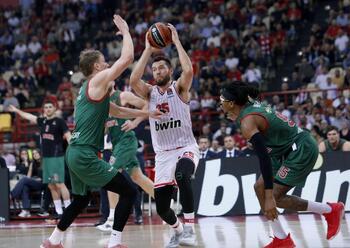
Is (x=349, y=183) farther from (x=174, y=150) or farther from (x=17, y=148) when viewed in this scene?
(x=17, y=148)

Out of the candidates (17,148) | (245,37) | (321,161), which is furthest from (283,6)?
(321,161)

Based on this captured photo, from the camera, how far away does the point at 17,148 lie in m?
20.9

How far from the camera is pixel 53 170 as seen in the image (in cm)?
1415

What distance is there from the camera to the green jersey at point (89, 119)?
8.17m

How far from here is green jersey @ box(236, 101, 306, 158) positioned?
7.73 meters

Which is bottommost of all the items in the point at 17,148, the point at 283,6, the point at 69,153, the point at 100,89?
the point at 17,148

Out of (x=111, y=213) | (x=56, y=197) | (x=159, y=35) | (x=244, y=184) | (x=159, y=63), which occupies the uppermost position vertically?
(x=159, y=35)

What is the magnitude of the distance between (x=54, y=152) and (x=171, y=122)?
577cm

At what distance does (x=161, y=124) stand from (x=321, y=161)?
5221 millimetres

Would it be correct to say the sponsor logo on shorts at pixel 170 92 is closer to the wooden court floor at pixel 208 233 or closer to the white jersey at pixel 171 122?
the white jersey at pixel 171 122


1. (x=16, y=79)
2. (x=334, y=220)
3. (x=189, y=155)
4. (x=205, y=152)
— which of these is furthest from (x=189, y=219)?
(x=16, y=79)

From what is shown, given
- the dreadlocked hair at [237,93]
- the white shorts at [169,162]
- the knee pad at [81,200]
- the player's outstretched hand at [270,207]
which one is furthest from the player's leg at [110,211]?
the player's outstretched hand at [270,207]

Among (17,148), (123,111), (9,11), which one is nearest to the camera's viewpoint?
(123,111)

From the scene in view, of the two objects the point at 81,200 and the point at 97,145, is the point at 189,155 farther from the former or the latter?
the point at 81,200
